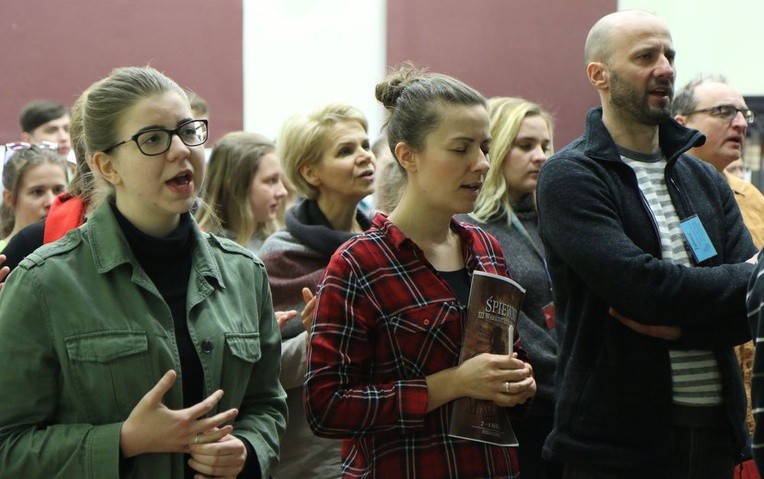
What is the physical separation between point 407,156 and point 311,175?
950mm

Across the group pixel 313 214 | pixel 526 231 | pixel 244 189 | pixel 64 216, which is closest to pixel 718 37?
pixel 526 231

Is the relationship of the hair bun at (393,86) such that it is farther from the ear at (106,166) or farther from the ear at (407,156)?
the ear at (106,166)

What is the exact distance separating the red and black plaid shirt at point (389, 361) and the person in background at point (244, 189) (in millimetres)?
1607

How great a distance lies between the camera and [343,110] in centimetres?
334

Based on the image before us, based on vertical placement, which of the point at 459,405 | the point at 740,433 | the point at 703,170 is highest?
the point at 703,170

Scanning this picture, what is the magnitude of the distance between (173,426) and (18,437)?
0.30 metres

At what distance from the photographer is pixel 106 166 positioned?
2.15 m

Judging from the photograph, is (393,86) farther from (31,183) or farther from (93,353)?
(31,183)

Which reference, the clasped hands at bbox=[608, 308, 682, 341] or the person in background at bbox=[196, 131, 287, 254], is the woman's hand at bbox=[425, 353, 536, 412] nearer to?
the clasped hands at bbox=[608, 308, 682, 341]

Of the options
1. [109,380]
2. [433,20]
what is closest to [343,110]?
[109,380]

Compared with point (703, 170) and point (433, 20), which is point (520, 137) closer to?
point (703, 170)

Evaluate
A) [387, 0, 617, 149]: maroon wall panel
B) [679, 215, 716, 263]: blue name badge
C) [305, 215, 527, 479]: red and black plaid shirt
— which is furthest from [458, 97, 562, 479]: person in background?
[387, 0, 617, 149]: maroon wall panel

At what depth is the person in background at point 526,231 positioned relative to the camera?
3.18 metres

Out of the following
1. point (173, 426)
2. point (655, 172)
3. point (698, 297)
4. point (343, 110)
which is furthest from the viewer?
point (343, 110)
